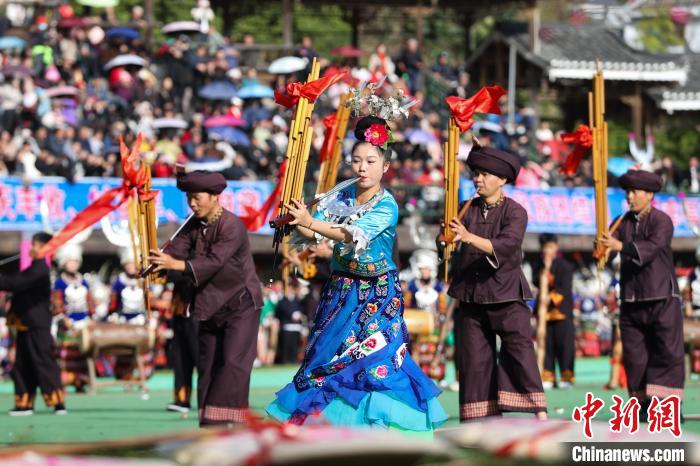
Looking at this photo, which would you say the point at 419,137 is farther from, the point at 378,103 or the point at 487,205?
the point at 378,103

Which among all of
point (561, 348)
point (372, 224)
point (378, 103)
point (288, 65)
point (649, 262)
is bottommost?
point (561, 348)

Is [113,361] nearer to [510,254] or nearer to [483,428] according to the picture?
[510,254]

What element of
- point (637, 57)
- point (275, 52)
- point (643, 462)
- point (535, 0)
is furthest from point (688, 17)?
point (643, 462)

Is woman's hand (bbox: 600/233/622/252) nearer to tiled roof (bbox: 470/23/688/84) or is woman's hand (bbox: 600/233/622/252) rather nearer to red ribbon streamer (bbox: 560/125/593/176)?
red ribbon streamer (bbox: 560/125/593/176)

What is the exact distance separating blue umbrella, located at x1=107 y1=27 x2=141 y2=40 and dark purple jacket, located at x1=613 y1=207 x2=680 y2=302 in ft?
46.4

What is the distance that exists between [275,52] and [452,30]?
8.25 metres

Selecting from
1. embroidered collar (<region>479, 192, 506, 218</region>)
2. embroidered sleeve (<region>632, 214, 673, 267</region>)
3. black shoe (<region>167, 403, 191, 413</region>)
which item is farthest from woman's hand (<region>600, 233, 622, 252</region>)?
black shoe (<region>167, 403, 191, 413</region>)

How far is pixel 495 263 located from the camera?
9.20 metres

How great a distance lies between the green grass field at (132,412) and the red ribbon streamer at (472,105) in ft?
7.91

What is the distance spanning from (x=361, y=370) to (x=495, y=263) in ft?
4.58

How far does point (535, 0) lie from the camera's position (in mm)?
30453

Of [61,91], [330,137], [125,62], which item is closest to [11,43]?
[125,62]

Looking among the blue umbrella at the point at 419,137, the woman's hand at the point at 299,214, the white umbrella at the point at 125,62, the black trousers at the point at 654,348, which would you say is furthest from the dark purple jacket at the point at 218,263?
the blue umbrella at the point at 419,137

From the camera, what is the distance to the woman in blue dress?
8094 millimetres
